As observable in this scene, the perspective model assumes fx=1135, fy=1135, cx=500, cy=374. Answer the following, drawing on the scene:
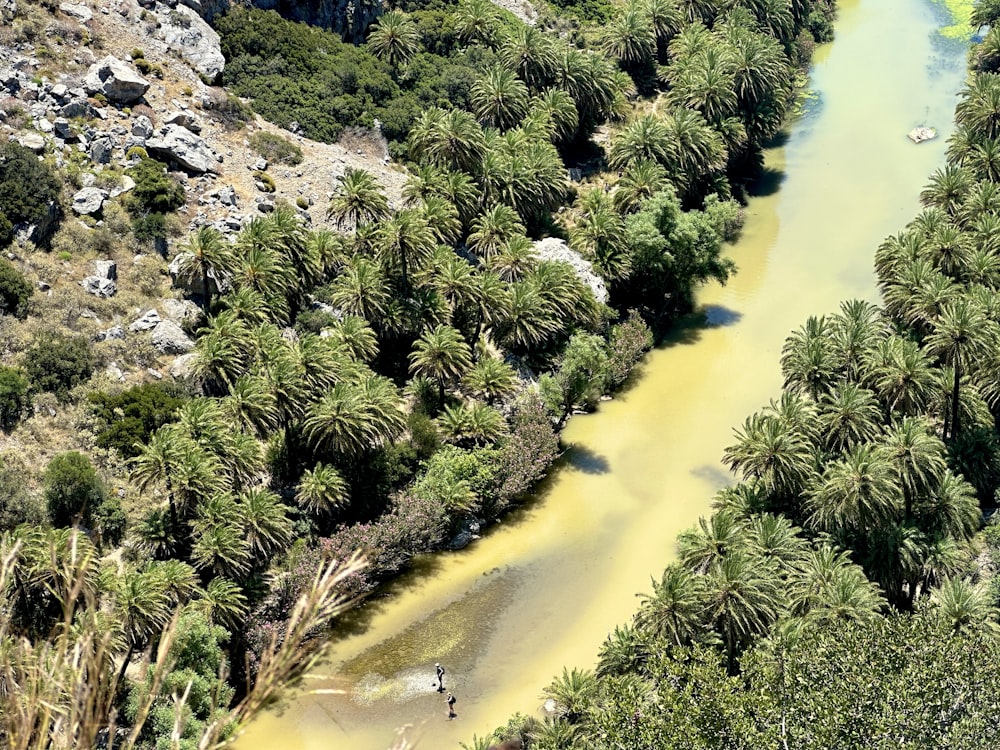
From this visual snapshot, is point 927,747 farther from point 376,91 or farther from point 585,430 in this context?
point 376,91

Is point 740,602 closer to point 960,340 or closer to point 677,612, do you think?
point 677,612

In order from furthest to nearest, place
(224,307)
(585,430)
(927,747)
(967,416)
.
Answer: (585,430) < (224,307) < (967,416) < (927,747)

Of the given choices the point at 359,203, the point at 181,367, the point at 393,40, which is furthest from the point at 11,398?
the point at 393,40

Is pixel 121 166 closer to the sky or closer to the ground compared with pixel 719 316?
closer to the sky

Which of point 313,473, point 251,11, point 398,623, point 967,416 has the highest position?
point 251,11

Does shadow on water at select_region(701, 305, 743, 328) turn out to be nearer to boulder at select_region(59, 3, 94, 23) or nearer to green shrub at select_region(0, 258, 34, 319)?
Result: green shrub at select_region(0, 258, 34, 319)

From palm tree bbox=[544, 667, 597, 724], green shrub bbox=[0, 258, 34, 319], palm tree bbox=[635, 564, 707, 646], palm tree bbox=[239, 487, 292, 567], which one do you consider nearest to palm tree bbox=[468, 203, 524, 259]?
palm tree bbox=[239, 487, 292, 567]

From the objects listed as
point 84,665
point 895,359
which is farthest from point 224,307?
point 84,665
